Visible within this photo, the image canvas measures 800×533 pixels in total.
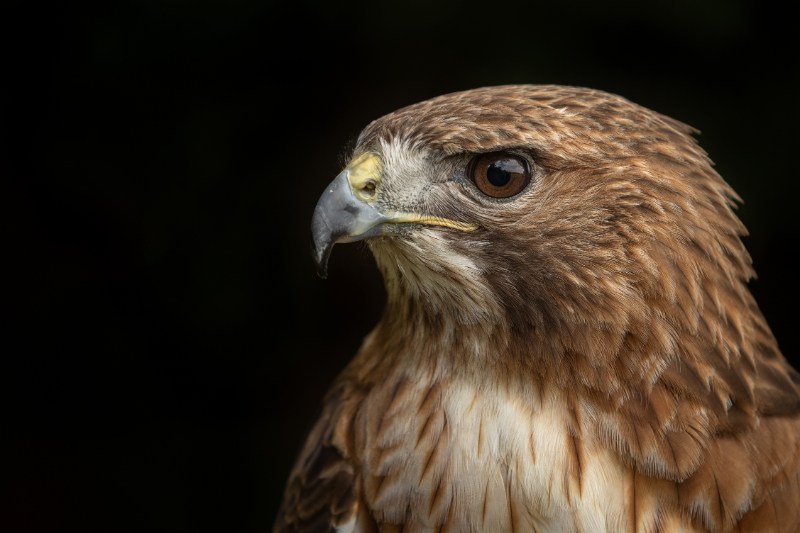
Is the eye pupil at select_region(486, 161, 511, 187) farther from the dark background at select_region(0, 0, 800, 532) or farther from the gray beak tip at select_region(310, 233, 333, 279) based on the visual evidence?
the dark background at select_region(0, 0, 800, 532)

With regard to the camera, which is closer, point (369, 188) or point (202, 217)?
point (369, 188)

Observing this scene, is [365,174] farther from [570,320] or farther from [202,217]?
[202,217]

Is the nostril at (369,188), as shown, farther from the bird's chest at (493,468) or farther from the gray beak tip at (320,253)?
the bird's chest at (493,468)

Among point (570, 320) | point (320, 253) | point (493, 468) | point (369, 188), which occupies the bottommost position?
point (493, 468)

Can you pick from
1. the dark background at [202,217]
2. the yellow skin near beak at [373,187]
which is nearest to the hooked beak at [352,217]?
the yellow skin near beak at [373,187]

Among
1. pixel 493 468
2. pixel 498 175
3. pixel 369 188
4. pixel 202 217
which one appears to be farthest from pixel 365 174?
pixel 202 217

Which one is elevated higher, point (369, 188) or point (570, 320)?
point (369, 188)

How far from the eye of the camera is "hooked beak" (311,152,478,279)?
64.2 inches

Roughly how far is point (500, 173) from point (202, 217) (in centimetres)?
218

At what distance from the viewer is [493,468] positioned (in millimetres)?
1675

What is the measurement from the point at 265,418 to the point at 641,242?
9.43 feet

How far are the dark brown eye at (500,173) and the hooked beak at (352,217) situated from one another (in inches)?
3.8

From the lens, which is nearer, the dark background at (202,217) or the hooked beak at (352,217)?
the hooked beak at (352,217)

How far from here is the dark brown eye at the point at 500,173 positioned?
1595 mm
